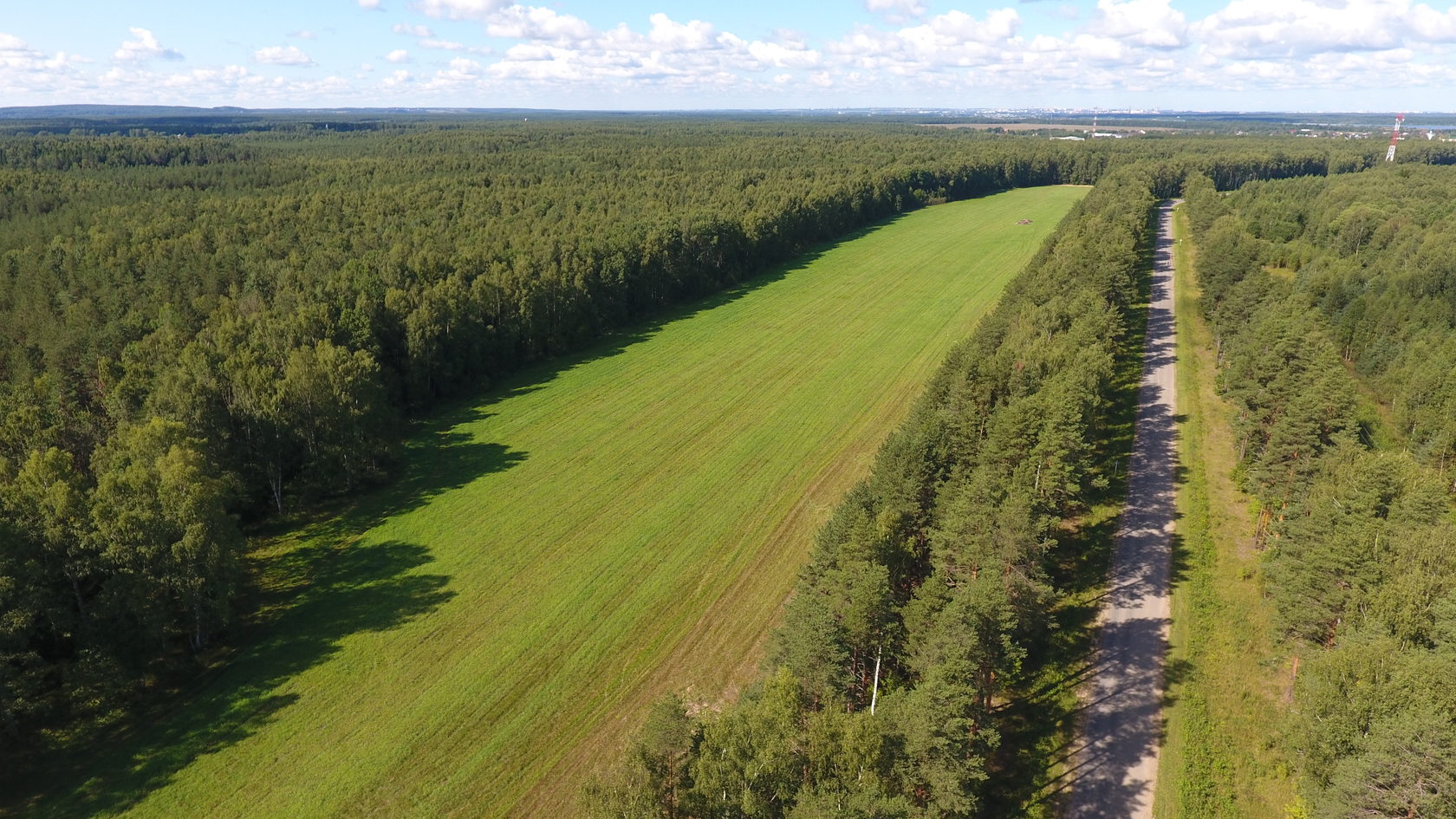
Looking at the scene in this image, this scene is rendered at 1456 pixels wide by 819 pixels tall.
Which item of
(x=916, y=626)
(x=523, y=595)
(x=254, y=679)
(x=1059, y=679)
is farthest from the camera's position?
(x=523, y=595)

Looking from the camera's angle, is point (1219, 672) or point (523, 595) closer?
point (1219, 672)

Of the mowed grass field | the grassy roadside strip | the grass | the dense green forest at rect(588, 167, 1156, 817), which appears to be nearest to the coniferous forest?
the dense green forest at rect(588, 167, 1156, 817)

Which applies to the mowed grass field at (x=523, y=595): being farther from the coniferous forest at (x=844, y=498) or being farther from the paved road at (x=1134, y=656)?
the paved road at (x=1134, y=656)

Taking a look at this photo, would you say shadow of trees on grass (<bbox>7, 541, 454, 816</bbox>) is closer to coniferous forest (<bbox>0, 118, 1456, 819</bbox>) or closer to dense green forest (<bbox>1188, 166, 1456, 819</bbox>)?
coniferous forest (<bbox>0, 118, 1456, 819</bbox>)

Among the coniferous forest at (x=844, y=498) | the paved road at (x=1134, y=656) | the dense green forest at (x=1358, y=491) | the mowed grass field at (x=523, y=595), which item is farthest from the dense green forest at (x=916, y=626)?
the dense green forest at (x=1358, y=491)

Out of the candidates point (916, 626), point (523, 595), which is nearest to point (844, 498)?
point (916, 626)

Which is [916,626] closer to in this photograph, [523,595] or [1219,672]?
[1219,672]
